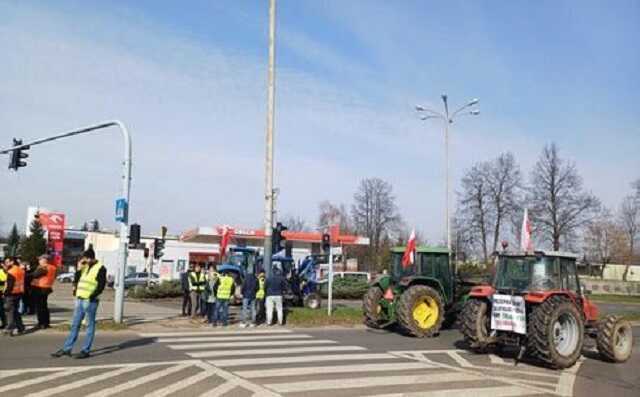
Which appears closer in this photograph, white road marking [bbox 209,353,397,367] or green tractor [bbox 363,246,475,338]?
white road marking [bbox 209,353,397,367]

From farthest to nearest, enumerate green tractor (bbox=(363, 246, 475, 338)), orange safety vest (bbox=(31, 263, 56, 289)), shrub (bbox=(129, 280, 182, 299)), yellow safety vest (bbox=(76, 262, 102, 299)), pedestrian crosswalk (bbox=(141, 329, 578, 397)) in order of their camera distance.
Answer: shrub (bbox=(129, 280, 182, 299)) < green tractor (bbox=(363, 246, 475, 338)) < orange safety vest (bbox=(31, 263, 56, 289)) < yellow safety vest (bbox=(76, 262, 102, 299)) < pedestrian crosswalk (bbox=(141, 329, 578, 397))

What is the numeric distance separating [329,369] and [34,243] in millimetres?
63544

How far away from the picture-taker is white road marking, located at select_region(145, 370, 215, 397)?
27.8 feet

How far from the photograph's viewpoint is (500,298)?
41.7ft

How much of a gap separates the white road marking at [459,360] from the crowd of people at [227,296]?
6488 millimetres

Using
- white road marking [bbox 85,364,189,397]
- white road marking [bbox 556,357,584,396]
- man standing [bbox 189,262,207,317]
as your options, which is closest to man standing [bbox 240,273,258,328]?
man standing [bbox 189,262,207,317]

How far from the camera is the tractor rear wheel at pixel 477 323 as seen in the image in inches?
516

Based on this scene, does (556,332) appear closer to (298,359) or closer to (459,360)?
(459,360)

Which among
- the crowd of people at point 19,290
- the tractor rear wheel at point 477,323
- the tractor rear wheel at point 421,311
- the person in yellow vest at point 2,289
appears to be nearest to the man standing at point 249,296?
the tractor rear wheel at point 421,311

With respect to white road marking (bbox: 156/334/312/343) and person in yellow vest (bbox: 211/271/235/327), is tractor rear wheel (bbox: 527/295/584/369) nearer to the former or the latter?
white road marking (bbox: 156/334/312/343)

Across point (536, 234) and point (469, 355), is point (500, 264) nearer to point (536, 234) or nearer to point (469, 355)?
point (469, 355)

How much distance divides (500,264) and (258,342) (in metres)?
5.54

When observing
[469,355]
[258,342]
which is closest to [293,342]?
[258,342]

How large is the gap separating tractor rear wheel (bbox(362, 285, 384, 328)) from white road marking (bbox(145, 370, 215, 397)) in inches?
337
